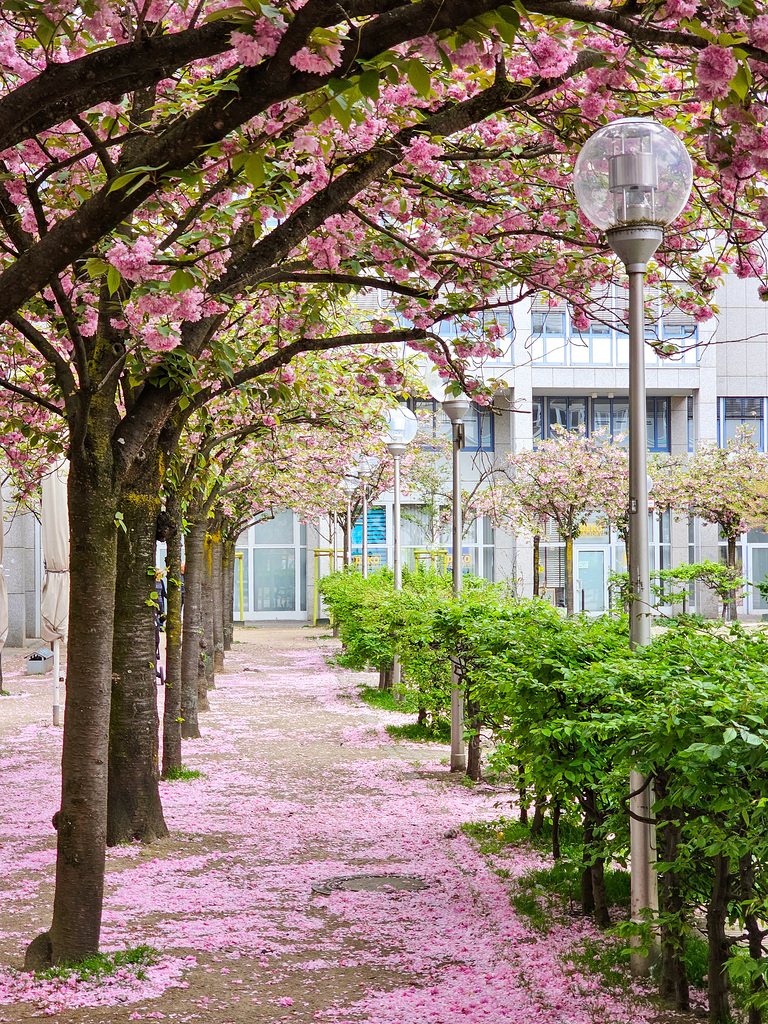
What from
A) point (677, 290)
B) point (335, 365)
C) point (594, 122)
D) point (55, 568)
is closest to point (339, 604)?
point (55, 568)

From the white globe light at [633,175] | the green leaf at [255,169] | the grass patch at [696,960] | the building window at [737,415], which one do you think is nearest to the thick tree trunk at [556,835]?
the grass patch at [696,960]

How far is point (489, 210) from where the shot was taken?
6.27 m

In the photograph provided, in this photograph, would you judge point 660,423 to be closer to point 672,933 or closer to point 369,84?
point 672,933

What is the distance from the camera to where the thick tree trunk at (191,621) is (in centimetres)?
1079

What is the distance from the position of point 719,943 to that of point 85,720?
9.52 ft

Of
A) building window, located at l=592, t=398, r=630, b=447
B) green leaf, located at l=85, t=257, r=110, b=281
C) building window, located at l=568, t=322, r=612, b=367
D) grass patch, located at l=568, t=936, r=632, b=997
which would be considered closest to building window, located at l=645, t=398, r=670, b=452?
building window, located at l=592, t=398, r=630, b=447

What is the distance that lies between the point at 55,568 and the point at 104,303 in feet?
26.8

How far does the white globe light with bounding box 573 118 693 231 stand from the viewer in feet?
14.3

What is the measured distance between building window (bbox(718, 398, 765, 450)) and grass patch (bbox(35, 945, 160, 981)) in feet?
127

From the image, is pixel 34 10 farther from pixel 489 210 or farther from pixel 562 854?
pixel 562 854

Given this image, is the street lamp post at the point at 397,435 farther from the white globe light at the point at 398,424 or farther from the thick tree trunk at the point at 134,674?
the thick tree trunk at the point at 134,674

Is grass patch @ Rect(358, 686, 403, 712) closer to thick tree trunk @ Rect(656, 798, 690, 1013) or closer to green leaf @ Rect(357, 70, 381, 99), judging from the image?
thick tree trunk @ Rect(656, 798, 690, 1013)

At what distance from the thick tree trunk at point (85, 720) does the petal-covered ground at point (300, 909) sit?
263 millimetres

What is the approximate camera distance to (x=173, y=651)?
9.16m
